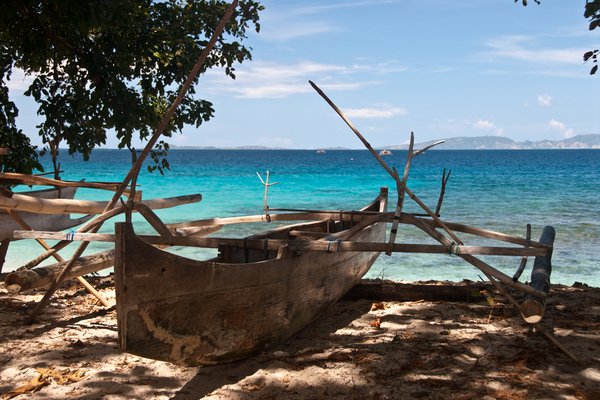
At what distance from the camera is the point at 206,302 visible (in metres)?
4.00

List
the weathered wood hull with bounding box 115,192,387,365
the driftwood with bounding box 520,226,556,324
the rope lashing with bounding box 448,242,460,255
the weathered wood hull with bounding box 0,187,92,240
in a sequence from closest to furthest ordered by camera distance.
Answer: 1. the weathered wood hull with bounding box 115,192,387,365
2. the driftwood with bounding box 520,226,556,324
3. the rope lashing with bounding box 448,242,460,255
4. the weathered wood hull with bounding box 0,187,92,240

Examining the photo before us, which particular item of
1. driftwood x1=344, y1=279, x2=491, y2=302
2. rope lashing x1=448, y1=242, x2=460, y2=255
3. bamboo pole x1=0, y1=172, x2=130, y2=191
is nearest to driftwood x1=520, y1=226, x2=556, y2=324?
rope lashing x1=448, y1=242, x2=460, y2=255

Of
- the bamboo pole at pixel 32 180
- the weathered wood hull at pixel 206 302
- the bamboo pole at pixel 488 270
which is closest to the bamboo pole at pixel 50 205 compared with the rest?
the bamboo pole at pixel 32 180

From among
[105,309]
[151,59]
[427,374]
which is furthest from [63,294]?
[427,374]

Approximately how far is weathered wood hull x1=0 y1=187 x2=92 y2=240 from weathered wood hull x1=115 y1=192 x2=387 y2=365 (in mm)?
3328

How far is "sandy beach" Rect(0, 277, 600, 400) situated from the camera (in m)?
4.10

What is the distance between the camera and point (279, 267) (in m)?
4.51

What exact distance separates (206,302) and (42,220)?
15.7 feet

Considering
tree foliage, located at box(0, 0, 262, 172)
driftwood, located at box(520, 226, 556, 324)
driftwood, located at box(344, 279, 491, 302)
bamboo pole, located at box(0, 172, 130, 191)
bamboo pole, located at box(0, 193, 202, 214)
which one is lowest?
driftwood, located at box(344, 279, 491, 302)

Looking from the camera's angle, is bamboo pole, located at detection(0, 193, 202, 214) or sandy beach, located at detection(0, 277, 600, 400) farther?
bamboo pole, located at detection(0, 193, 202, 214)

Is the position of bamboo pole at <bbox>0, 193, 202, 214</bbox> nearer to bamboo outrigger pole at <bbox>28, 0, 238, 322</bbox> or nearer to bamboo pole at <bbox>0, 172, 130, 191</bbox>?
bamboo pole at <bbox>0, 172, 130, 191</bbox>

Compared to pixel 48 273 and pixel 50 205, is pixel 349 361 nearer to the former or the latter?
pixel 48 273

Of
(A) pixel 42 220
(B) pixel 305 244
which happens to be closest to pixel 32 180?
(A) pixel 42 220

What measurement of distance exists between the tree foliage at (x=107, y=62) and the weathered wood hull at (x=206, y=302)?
271 centimetres
